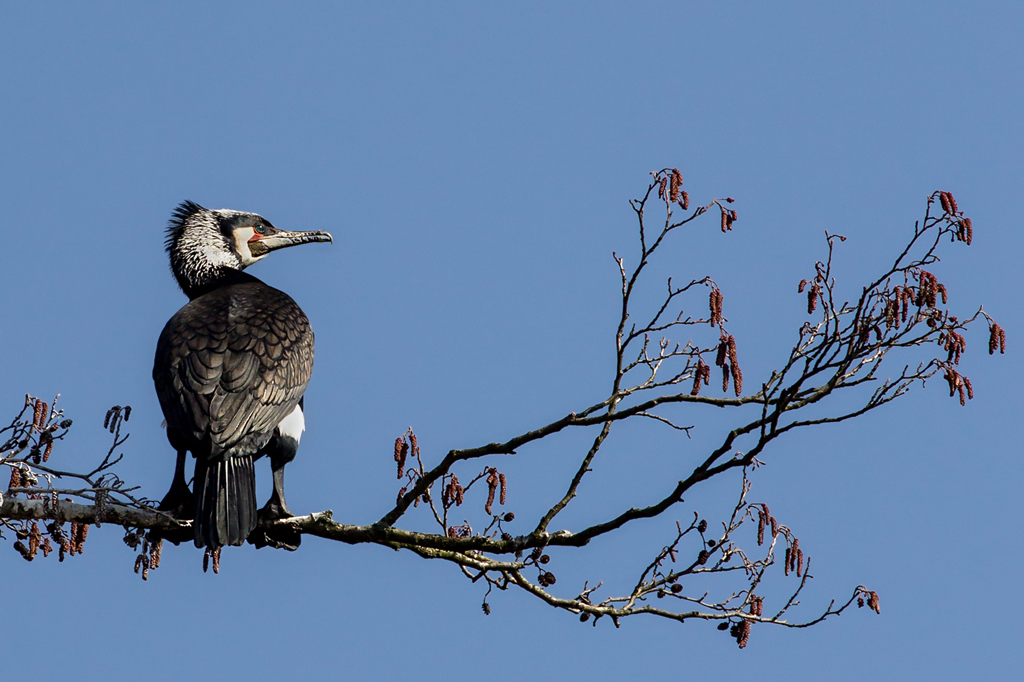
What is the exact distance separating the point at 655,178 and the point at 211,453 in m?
2.20

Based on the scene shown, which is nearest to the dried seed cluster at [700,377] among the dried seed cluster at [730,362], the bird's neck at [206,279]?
the dried seed cluster at [730,362]

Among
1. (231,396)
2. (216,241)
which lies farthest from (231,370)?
(216,241)

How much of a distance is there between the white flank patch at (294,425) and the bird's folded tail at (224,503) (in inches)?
18.7

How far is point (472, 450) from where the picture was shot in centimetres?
421

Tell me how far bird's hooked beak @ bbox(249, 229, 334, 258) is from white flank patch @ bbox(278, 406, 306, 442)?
6.10ft

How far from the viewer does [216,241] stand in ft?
23.0

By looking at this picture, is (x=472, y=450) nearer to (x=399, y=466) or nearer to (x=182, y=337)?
(x=399, y=466)

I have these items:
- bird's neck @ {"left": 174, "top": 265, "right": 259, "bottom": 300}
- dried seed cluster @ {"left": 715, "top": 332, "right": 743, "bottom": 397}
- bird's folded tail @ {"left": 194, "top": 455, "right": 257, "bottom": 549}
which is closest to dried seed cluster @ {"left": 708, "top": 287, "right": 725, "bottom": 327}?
dried seed cluster @ {"left": 715, "top": 332, "right": 743, "bottom": 397}

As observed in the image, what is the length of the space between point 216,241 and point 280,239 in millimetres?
466

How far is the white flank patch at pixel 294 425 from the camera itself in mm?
5531

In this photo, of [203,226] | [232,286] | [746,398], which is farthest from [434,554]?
[203,226]

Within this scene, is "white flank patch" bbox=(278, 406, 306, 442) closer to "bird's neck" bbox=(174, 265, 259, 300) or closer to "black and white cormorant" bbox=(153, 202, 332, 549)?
"black and white cormorant" bbox=(153, 202, 332, 549)

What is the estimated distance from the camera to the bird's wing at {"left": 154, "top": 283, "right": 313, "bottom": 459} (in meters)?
5.10

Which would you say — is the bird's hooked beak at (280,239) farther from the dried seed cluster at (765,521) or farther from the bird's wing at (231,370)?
the dried seed cluster at (765,521)
